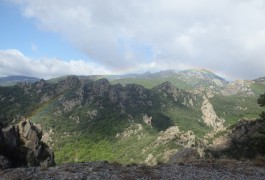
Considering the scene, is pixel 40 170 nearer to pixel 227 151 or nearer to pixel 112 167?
pixel 112 167

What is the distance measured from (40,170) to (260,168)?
1993 cm

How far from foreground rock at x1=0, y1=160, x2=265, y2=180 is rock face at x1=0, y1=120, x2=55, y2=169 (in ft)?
119

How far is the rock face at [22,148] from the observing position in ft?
242

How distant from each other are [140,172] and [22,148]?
67738 mm

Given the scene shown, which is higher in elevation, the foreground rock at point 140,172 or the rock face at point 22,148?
the foreground rock at point 140,172

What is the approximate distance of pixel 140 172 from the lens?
2583 centimetres

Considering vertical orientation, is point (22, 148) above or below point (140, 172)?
below

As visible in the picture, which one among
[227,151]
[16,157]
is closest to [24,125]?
[16,157]

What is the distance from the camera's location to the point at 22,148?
85.8 metres

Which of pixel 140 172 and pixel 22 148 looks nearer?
pixel 140 172

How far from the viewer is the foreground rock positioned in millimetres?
23859

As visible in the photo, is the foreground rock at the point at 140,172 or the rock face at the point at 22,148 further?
the rock face at the point at 22,148

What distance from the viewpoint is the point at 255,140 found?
3750 cm

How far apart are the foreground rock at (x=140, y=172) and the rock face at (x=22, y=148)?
36378mm
